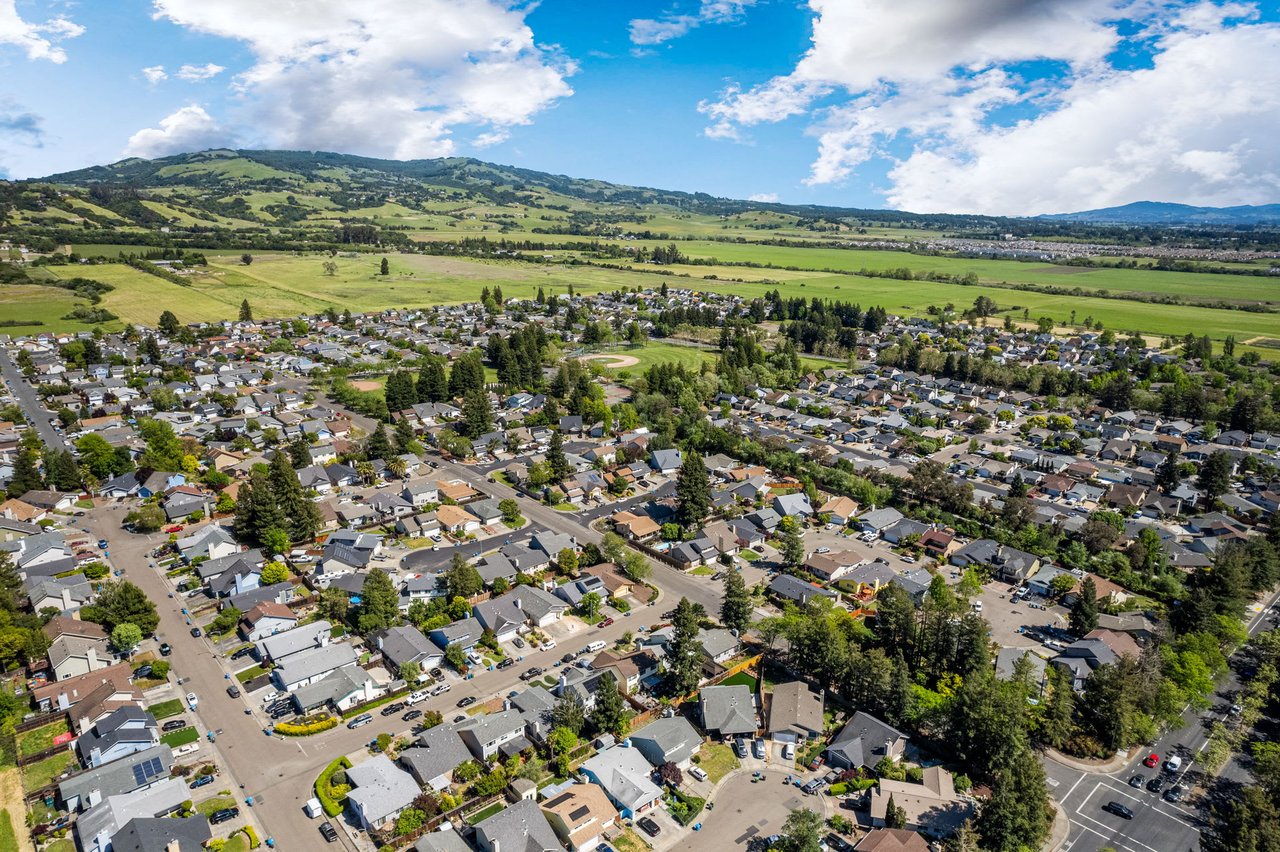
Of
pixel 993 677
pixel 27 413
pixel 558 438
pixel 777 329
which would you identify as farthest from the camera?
pixel 777 329

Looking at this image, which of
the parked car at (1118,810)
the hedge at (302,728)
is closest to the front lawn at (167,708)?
the hedge at (302,728)

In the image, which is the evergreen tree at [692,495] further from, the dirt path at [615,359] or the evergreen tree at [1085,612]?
the dirt path at [615,359]

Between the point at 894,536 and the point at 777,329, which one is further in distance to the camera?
the point at 777,329

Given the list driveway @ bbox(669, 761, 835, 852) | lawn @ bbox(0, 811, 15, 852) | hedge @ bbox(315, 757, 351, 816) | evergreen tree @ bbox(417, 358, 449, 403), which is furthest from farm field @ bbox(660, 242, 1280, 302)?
lawn @ bbox(0, 811, 15, 852)

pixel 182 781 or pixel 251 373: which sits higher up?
pixel 251 373

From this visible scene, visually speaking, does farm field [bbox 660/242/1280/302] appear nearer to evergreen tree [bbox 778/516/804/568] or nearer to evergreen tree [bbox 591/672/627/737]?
evergreen tree [bbox 778/516/804/568]

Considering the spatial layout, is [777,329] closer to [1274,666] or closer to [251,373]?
[251,373]

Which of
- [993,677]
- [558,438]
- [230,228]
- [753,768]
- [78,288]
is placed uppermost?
[230,228]

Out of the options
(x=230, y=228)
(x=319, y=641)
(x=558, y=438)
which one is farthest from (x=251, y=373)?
(x=230, y=228)

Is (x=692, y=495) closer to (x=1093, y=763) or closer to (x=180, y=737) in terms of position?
(x=1093, y=763)
